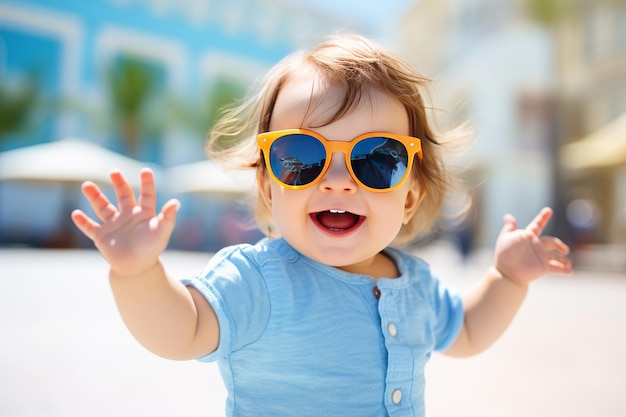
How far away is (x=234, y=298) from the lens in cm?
→ 134

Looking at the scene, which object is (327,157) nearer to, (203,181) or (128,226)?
(128,226)

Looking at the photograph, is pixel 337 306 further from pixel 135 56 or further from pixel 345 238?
pixel 135 56

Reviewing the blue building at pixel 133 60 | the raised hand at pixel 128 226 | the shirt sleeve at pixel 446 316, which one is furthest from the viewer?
the blue building at pixel 133 60

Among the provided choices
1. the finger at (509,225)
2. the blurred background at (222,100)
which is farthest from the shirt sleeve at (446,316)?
the blurred background at (222,100)

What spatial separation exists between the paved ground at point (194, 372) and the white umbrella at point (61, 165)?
10.1 m

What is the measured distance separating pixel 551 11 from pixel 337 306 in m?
12.7

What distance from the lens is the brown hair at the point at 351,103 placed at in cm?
155

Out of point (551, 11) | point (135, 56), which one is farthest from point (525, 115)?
point (135, 56)

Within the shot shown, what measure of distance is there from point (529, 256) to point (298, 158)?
→ 923 mm

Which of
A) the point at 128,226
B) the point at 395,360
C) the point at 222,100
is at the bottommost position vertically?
the point at 222,100

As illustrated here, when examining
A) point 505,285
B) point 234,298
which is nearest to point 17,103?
point 505,285

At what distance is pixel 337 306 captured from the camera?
1.46 meters

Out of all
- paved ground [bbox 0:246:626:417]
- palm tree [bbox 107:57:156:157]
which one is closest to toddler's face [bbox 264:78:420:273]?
paved ground [bbox 0:246:626:417]

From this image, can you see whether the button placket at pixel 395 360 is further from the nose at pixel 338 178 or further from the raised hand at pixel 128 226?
the raised hand at pixel 128 226
